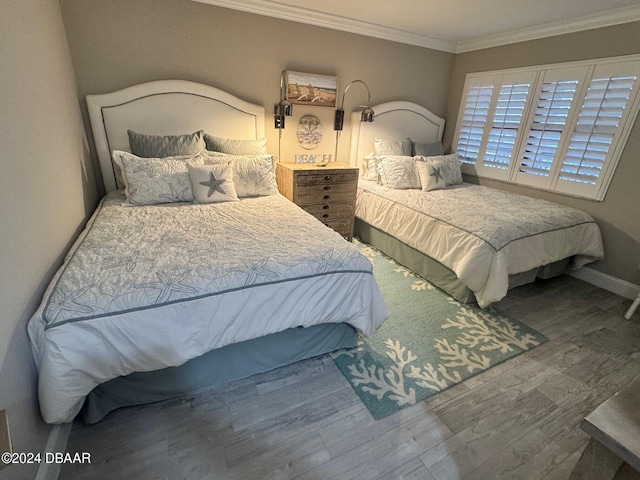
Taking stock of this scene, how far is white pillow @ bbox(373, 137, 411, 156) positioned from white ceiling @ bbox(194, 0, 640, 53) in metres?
1.14

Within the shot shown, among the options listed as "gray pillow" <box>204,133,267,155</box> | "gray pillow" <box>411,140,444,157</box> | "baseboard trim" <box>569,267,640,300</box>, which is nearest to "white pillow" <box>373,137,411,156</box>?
"gray pillow" <box>411,140,444,157</box>

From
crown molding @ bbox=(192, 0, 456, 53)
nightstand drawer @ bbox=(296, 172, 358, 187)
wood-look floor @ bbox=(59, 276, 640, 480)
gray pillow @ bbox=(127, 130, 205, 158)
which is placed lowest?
wood-look floor @ bbox=(59, 276, 640, 480)

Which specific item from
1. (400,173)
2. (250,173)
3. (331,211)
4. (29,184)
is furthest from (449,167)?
(29,184)

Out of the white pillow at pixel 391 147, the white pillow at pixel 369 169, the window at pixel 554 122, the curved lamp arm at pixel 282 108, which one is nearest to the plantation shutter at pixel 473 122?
the window at pixel 554 122

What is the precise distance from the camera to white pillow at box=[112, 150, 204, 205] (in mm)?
2236

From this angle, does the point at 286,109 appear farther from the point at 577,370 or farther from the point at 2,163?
the point at 577,370

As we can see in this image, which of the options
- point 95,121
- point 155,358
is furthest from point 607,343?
point 95,121

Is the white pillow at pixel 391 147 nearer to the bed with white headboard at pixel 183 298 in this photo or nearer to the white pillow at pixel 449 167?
the white pillow at pixel 449 167

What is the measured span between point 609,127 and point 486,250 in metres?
1.74

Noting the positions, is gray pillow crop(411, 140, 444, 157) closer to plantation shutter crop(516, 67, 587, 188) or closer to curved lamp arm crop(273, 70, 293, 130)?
plantation shutter crop(516, 67, 587, 188)

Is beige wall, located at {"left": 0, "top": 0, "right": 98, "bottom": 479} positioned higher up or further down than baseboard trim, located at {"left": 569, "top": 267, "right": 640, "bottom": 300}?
higher up

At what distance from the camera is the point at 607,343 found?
2.04 metres

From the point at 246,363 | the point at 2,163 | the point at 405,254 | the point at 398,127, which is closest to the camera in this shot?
the point at 2,163

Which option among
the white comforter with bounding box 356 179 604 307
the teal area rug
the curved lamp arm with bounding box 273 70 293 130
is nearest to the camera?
the teal area rug
